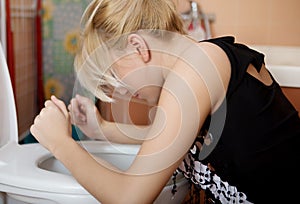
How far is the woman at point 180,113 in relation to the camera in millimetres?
721

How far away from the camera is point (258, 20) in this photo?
2.08 metres

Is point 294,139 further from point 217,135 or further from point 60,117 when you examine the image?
point 60,117

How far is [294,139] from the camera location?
854 millimetres

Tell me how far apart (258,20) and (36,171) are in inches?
60.5

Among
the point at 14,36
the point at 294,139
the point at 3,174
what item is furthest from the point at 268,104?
the point at 14,36

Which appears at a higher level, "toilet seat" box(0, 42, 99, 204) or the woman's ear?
the woman's ear

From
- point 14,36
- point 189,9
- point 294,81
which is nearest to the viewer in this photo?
point 294,81

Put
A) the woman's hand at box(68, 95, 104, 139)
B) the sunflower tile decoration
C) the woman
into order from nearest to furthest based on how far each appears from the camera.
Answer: the woman, the woman's hand at box(68, 95, 104, 139), the sunflower tile decoration

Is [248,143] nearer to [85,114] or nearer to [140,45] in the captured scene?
[140,45]

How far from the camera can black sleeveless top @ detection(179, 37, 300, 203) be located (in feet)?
2.60

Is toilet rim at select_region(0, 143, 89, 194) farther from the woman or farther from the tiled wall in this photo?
the tiled wall

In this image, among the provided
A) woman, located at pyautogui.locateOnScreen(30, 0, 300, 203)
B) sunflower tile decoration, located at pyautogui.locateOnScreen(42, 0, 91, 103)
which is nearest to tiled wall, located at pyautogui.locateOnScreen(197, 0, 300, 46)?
sunflower tile decoration, located at pyautogui.locateOnScreen(42, 0, 91, 103)

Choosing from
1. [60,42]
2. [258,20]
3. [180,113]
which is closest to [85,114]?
[180,113]

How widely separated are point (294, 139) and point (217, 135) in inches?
6.4
